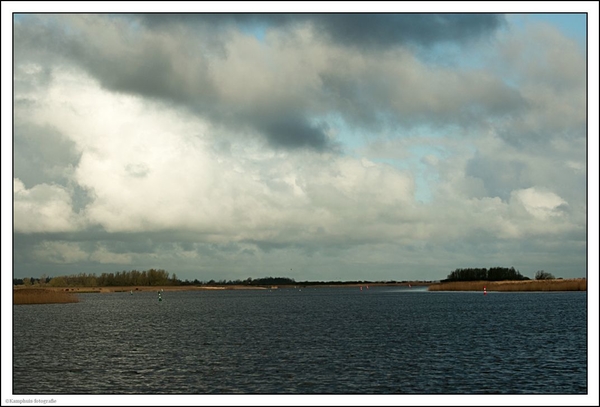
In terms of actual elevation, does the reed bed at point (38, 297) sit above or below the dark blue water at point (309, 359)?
above

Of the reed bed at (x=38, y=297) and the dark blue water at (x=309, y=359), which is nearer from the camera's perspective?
the dark blue water at (x=309, y=359)

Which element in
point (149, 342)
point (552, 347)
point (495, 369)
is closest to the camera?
point (495, 369)

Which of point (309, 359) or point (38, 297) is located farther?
point (38, 297)

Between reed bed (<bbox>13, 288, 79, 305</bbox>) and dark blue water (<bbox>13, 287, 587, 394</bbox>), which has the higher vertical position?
reed bed (<bbox>13, 288, 79, 305</bbox>)

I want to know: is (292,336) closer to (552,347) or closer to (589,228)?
(552,347)

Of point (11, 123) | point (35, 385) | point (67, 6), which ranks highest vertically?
point (67, 6)

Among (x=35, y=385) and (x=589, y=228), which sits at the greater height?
(x=589, y=228)

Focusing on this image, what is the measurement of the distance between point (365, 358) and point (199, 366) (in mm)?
13942

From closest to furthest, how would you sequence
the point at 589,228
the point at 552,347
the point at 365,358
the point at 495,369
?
the point at 589,228 < the point at 495,369 < the point at 365,358 < the point at 552,347

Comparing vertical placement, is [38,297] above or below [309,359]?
above

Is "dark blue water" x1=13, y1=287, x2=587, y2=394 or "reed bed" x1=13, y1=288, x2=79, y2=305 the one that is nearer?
"dark blue water" x1=13, y1=287, x2=587, y2=394

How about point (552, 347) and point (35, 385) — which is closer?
point (35, 385)

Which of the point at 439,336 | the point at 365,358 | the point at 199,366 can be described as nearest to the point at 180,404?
the point at 199,366

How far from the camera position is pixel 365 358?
5159 cm
